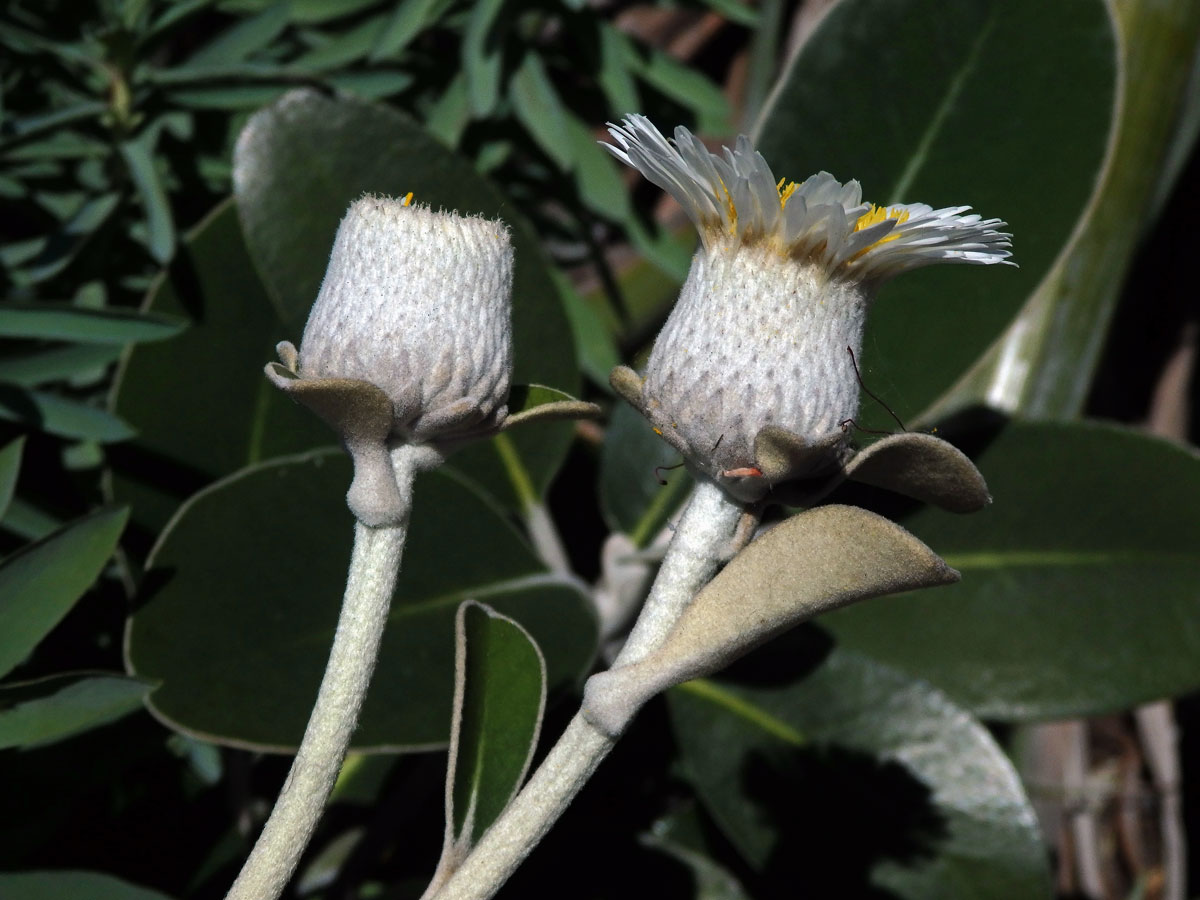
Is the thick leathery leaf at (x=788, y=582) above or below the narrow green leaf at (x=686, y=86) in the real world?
below

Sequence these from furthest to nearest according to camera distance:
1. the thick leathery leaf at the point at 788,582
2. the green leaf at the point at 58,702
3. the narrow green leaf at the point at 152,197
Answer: the narrow green leaf at the point at 152,197, the green leaf at the point at 58,702, the thick leathery leaf at the point at 788,582

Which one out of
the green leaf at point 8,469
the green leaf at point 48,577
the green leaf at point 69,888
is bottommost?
the green leaf at point 69,888

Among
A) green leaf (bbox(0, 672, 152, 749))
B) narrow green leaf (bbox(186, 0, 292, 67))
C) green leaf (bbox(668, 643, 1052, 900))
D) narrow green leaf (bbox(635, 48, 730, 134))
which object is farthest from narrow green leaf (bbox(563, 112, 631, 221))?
green leaf (bbox(0, 672, 152, 749))

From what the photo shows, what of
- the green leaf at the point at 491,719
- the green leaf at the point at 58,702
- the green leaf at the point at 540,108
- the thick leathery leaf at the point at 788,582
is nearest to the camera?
the thick leathery leaf at the point at 788,582

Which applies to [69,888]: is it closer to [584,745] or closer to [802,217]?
[584,745]

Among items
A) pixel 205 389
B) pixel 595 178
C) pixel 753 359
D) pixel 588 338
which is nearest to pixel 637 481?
pixel 588 338

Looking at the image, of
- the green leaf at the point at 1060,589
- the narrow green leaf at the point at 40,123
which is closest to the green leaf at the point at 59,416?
the narrow green leaf at the point at 40,123

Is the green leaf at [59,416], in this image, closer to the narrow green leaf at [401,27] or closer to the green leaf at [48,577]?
the green leaf at [48,577]
